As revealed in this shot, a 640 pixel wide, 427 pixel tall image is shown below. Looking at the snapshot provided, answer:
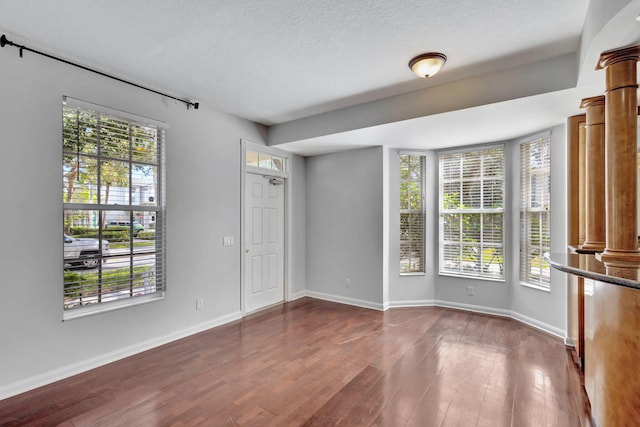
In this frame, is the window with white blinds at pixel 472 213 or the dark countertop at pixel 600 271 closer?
the dark countertop at pixel 600 271

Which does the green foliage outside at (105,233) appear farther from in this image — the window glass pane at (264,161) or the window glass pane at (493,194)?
the window glass pane at (493,194)

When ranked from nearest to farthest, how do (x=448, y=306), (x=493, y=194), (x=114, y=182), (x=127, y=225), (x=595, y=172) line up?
1. (x=595, y=172)
2. (x=114, y=182)
3. (x=127, y=225)
4. (x=493, y=194)
5. (x=448, y=306)

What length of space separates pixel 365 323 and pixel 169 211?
2.76 meters

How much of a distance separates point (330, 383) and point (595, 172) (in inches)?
109

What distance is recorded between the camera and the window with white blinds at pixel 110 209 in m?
2.82

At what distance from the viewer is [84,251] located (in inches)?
113

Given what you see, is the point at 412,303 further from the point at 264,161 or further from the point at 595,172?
the point at 264,161

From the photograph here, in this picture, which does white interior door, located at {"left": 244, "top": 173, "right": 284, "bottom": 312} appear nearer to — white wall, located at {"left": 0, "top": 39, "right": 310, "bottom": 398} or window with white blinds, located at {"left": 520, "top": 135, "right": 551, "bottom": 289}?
white wall, located at {"left": 0, "top": 39, "right": 310, "bottom": 398}

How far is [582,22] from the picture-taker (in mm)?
2223

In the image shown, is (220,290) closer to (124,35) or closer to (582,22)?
(124,35)

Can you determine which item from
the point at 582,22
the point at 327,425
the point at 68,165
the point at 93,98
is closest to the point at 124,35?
the point at 93,98

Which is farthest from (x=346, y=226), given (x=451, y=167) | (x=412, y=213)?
(x=451, y=167)

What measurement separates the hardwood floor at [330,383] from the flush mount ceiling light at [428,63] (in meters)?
2.67

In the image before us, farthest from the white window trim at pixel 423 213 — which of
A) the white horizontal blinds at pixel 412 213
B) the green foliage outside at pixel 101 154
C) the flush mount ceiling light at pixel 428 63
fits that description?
the green foliage outside at pixel 101 154
